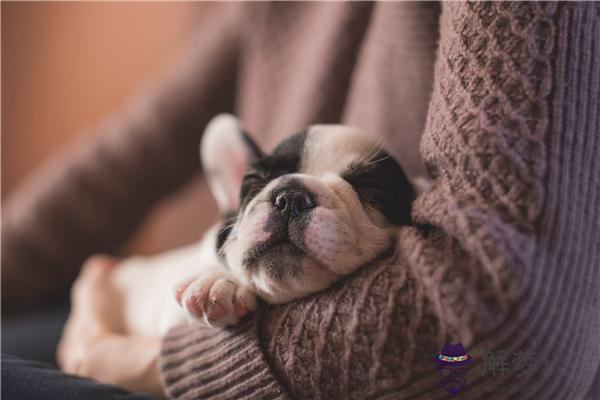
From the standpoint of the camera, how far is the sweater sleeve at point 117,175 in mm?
1363

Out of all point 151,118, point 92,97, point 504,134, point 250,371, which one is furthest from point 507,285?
point 92,97

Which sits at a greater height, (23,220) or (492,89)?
(492,89)

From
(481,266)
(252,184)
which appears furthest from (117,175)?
(481,266)

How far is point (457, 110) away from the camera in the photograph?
573mm

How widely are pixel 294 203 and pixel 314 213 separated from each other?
28mm

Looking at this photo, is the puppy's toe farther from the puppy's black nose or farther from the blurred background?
the blurred background

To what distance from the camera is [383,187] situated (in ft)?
2.36

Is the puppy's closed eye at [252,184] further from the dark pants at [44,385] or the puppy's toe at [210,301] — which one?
the dark pants at [44,385]

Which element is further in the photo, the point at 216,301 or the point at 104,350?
the point at 104,350

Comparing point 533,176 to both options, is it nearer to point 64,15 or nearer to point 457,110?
point 457,110

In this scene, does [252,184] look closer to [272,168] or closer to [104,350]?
[272,168]

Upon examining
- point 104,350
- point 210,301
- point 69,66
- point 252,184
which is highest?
point 69,66

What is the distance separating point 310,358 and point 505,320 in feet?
0.63

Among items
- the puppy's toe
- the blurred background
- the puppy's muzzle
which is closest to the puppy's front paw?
the puppy's toe
